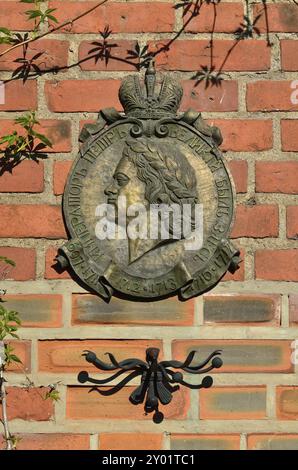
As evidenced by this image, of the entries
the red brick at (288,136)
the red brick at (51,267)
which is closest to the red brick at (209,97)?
the red brick at (288,136)

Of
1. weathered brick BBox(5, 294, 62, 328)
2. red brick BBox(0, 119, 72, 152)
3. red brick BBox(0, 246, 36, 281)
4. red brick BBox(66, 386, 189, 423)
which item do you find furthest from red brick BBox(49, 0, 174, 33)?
red brick BBox(66, 386, 189, 423)

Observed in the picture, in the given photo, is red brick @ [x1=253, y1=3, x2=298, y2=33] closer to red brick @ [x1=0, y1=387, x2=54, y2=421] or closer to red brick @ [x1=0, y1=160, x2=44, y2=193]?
red brick @ [x1=0, y1=160, x2=44, y2=193]

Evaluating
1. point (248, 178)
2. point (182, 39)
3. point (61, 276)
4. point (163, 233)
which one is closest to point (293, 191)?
point (248, 178)

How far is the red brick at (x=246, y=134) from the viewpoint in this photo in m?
1.82

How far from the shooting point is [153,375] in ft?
5.77

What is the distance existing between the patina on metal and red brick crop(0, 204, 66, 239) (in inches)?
1.4

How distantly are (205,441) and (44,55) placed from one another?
3.30ft

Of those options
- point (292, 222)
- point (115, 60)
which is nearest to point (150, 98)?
point (115, 60)

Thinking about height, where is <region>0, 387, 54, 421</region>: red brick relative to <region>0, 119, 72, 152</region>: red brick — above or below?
below

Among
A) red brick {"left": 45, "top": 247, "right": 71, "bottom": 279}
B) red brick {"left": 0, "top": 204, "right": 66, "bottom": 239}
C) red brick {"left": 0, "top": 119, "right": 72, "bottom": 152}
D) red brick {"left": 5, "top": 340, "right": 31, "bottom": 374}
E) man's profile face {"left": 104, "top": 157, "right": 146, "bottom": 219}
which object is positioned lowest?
red brick {"left": 5, "top": 340, "right": 31, "bottom": 374}

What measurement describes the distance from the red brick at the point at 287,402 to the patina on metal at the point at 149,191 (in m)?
0.30

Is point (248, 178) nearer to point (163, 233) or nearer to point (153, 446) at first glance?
point (163, 233)

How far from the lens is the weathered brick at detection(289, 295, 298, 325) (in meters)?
1.79

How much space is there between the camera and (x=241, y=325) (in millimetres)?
1779
